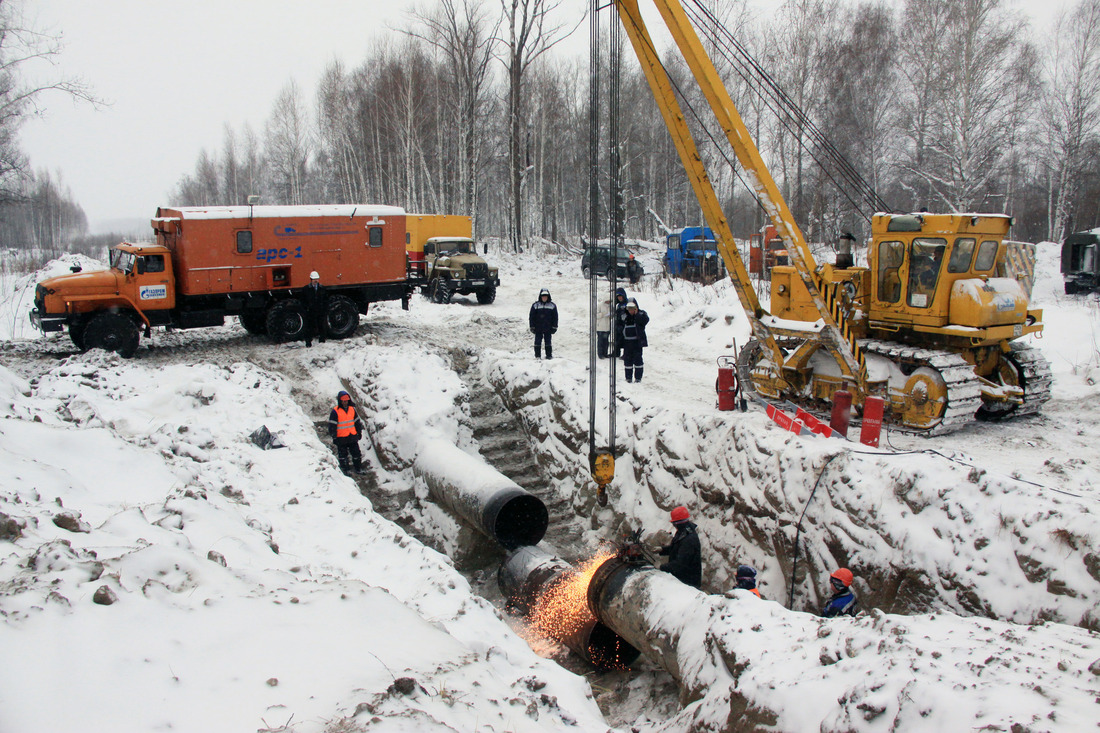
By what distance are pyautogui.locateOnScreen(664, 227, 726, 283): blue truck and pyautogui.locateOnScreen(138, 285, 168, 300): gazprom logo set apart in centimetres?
1751

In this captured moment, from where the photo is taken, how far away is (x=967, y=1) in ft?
70.6

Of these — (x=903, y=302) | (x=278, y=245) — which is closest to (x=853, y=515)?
(x=903, y=302)

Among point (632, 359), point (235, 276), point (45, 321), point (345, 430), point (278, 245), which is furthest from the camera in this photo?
point (278, 245)

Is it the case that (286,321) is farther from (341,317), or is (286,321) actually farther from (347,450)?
(347,450)

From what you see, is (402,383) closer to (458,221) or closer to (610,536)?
(610,536)

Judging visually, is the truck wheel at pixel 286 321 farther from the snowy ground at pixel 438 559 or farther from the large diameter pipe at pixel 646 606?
the large diameter pipe at pixel 646 606

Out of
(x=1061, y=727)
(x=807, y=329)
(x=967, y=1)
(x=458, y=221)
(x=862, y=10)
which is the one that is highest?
(x=862, y=10)

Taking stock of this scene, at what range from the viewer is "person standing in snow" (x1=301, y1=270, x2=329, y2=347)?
13609 mm

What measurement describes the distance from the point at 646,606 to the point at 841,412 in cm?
370

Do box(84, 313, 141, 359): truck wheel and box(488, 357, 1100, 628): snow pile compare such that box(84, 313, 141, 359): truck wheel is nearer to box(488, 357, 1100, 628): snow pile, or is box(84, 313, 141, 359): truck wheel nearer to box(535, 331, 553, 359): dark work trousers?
box(535, 331, 553, 359): dark work trousers

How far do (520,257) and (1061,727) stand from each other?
3075 centimetres

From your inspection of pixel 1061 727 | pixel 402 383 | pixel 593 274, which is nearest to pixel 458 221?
pixel 402 383

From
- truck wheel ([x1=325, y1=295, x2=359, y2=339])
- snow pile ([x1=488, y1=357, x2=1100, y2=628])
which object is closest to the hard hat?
snow pile ([x1=488, y1=357, x2=1100, y2=628])

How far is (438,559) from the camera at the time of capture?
22.5 ft
